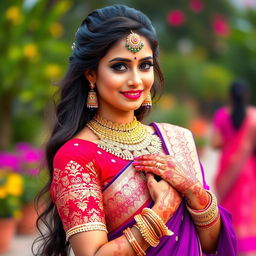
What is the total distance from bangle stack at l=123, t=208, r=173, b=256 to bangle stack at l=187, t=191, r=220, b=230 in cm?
18

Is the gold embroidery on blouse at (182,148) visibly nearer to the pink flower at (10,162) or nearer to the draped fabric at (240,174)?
the draped fabric at (240,174)

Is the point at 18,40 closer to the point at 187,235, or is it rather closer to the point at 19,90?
the point at 19,90

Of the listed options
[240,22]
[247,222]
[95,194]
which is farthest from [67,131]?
[240,22]

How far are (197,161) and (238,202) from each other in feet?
10.6

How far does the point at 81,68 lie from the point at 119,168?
415 millimetres

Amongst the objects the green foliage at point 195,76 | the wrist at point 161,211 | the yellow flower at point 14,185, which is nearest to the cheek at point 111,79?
the wrist at point 161,211

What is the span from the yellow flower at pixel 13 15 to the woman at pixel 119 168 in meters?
6.73

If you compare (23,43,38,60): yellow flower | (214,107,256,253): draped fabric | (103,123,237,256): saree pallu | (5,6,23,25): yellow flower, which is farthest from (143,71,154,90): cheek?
(5,6,23,25): yellow flower

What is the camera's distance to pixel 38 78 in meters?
9.37

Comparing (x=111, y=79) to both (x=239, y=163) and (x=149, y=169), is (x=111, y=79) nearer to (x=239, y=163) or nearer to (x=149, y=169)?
(x=149, y=169)

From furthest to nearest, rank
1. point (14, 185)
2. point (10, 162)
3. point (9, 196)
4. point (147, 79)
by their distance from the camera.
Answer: point (10, 162)
point (14, 185)
point (9, 196)
point (147, 79)

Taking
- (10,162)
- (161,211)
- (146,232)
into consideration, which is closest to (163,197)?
(161,211)

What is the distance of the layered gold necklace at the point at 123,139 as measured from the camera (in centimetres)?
226

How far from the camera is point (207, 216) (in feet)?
7.29
